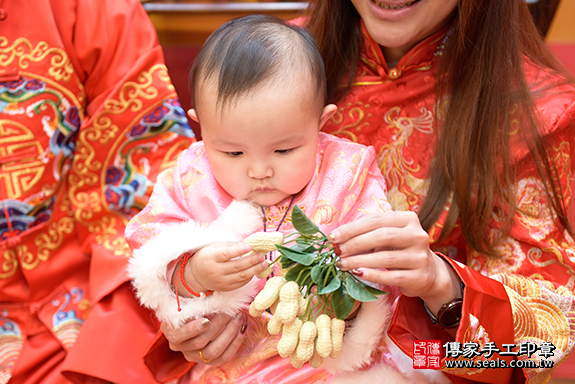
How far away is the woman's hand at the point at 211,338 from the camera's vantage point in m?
1.04

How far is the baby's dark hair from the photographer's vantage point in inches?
37.6

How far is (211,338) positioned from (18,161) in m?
0.65

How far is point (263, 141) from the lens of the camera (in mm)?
966

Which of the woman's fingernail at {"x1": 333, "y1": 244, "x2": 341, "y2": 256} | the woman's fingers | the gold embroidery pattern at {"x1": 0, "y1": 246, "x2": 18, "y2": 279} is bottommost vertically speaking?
the gold embroidery pattern at {"x1": 0, "y1": 246, "x2": 18, "y2": 279}

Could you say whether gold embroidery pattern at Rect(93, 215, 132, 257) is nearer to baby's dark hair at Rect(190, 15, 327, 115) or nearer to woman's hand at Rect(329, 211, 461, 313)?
baby's dark hair at Rect(190, 15, 327, 115)

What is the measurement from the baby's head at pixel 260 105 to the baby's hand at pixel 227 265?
0.53 ft


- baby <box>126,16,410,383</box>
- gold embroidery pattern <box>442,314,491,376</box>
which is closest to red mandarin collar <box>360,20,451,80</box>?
baby <box>126,16,410,383</box>

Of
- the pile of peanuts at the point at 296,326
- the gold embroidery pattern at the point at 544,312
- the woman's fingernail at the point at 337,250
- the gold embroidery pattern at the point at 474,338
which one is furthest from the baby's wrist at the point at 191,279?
the gold embroidery pattern at the point at 544,312

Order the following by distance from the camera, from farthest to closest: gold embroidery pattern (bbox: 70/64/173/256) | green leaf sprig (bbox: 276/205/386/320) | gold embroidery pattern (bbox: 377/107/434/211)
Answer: gold embroidery pattern (bbox: 70/64/173/256) < gold embroidery pattern (bbox: 377/107/434/211) < green leaf sprig (bbox: 276/205/386/320)

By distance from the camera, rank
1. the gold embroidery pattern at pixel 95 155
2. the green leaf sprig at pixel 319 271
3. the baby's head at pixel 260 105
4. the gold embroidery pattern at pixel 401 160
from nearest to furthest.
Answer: the green leaf sprig at pixel 319 271 < the baby's head at pixel 260 105 < the gold embroidery pattern at pixel 401 160 < the gold embroidery pattern at pixel 95 155

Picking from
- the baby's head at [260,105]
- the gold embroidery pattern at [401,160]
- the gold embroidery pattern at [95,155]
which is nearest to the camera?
the baby's head at [260,105]

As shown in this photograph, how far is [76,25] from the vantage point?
1.33m

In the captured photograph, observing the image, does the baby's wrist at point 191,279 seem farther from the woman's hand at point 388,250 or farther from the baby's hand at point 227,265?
the woman's hand at point 388,250

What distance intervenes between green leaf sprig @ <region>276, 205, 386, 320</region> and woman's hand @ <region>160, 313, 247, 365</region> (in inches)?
9.7
